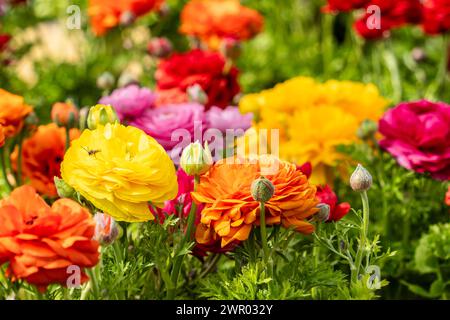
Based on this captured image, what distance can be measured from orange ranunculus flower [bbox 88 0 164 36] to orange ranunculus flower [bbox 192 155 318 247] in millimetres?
934

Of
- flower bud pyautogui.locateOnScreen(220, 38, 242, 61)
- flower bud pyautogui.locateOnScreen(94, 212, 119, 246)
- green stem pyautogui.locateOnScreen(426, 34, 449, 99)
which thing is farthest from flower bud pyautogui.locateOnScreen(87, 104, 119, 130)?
green stem pyautogui.locateOnScreen(426, 34, 449, 99)

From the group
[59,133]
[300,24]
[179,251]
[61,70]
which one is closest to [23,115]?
[59,133]

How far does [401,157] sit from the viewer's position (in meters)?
1.16

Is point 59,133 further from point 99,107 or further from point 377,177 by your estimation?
point 377,177

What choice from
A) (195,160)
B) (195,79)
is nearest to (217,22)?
(195,79)

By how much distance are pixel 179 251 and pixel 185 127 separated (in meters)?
0.24

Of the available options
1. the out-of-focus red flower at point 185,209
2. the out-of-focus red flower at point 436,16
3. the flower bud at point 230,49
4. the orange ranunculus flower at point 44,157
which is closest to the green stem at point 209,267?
the out-of-focus red flower at point 185,209

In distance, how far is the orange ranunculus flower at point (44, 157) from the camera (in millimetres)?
1166

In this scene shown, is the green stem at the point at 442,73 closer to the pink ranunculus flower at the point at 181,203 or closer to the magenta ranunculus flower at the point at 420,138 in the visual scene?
the magenta ranunculus flower at the point at 420,138

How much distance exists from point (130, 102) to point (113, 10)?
71cm

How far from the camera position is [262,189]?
2.80 ft

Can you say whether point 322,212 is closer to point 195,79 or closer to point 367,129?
point 367,129

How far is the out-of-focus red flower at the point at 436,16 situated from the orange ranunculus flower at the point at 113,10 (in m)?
0.58

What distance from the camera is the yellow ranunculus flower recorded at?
87 centimetres
